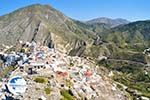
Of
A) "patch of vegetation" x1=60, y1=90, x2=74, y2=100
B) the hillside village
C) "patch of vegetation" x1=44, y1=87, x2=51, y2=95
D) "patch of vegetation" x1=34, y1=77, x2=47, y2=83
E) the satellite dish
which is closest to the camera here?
the satellite dish

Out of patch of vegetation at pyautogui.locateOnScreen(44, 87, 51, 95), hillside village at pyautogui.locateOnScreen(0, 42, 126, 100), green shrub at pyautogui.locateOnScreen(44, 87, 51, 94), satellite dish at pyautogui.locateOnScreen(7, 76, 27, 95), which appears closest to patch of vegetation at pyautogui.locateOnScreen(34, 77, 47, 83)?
hillside village at pyautogui.locateOnScreen(0, 42, 126, 100)

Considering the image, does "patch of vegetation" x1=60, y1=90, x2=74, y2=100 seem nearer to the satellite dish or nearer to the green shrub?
the green shrub

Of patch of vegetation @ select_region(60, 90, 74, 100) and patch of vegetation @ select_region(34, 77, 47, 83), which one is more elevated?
patch of vegetation @ select_region(34, 77, 47, 83)

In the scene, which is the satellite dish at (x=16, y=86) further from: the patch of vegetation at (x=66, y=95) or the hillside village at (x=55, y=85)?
the patch of vegetation at (x=66, y=95)

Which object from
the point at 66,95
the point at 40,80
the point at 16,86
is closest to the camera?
the point at 16,86

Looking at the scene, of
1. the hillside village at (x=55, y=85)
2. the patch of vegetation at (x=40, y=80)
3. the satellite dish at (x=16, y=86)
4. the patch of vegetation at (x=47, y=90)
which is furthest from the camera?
the patch of vegetation at (x=40, y=80)

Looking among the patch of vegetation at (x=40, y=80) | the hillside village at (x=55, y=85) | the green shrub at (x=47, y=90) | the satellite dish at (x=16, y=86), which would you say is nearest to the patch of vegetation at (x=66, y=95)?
the hillside village at (x=55, y=85)

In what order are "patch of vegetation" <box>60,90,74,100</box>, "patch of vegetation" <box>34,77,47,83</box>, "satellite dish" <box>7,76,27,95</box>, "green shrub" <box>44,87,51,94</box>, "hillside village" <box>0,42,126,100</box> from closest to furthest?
1. "satellite dish" <box>7,76,27,95</box>
2. "hillside village" <box>0,42,126,100</box>
3. "green shrub" <box>44,87,51,94</box>
4. "patch of vegetation" <box>60,90,74,100</box>
5. "patch of vegetation" <box>34,77,47,83</box>

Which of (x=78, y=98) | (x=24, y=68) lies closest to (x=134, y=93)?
(x=24, y=68)

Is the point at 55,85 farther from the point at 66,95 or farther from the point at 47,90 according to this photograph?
the point at 47,90

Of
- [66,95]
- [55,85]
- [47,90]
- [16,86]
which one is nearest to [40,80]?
[55,85]

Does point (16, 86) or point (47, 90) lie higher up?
point (16, 86)

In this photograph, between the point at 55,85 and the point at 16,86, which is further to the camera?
the point at 55,85

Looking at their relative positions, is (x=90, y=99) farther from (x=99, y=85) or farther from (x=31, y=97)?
(x=31, y=97)
